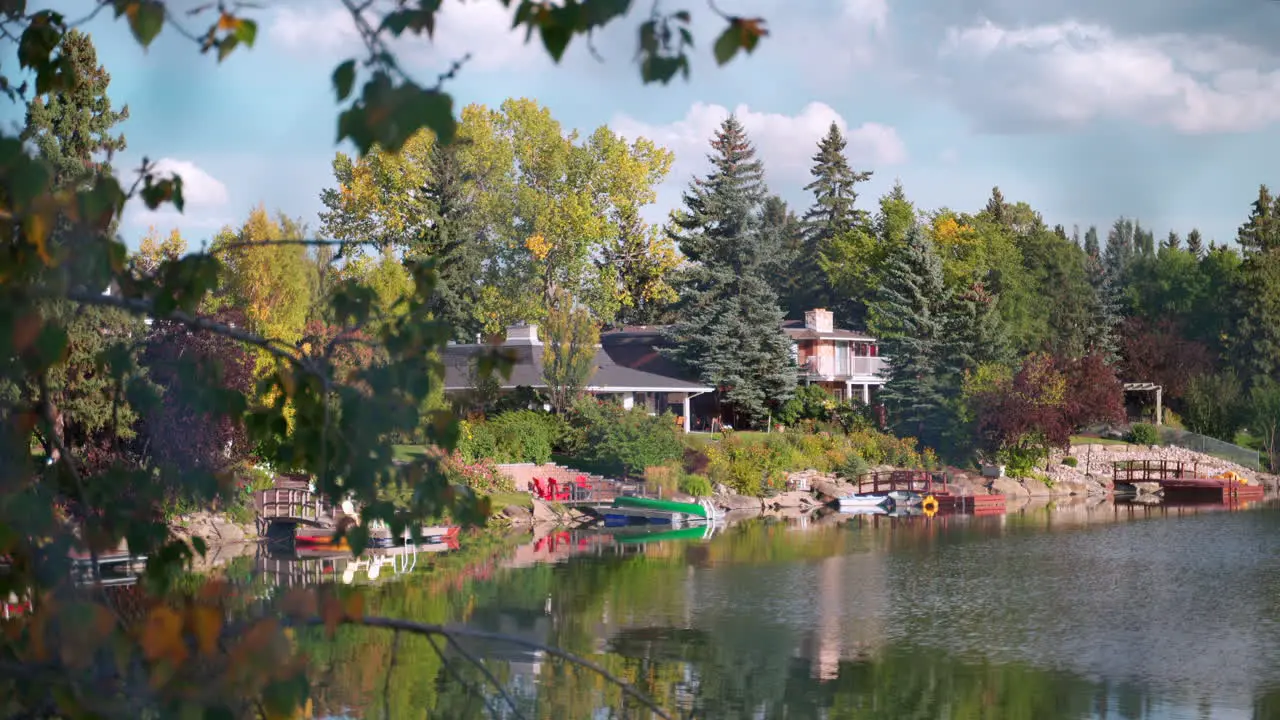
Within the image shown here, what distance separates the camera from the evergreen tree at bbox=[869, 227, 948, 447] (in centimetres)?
5575

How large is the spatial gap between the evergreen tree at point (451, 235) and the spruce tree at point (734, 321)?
10127 mm

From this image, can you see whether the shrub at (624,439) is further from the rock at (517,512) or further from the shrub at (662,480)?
the rock at (517,512)

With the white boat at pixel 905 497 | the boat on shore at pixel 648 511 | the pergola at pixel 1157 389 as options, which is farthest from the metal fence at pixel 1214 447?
the boat on shore at pixel 648 511

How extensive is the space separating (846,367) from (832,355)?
4.18 ft

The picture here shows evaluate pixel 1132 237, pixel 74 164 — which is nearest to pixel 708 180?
pixel 74 164

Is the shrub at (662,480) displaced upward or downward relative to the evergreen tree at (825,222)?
downward

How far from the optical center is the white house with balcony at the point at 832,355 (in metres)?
68.4

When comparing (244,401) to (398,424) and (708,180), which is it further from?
(708,180)

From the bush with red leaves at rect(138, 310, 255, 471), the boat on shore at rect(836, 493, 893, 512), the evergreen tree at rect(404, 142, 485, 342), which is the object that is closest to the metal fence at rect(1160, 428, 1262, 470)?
the boat on shore at rect(836, 493, 893, 512)

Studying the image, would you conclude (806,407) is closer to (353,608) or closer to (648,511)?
(648,511)

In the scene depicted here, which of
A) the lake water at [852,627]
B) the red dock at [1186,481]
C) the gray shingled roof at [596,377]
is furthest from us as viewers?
the red dock at [1186,481]

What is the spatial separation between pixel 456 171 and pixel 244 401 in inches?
2422

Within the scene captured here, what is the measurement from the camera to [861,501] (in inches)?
1841

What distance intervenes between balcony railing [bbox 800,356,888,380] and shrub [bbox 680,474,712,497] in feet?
76.1
